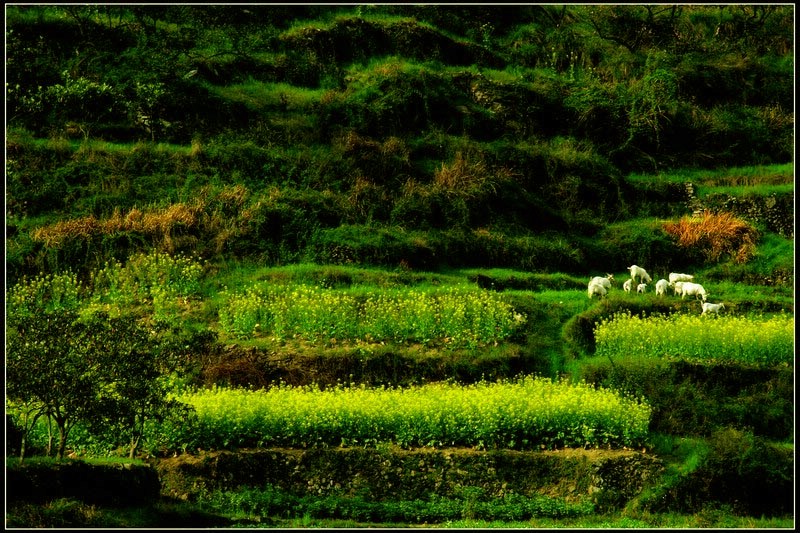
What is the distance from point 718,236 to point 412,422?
1637 centimetres

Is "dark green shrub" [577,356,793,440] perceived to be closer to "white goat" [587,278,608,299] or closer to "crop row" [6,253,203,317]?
"white goat" [587,278,608,299]

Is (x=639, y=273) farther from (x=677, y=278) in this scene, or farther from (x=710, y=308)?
(x=710, y=308)

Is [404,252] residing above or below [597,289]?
above

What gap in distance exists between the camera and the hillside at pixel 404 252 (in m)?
17.5

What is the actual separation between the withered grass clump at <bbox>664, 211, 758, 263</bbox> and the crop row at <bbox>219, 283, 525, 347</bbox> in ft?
30.6

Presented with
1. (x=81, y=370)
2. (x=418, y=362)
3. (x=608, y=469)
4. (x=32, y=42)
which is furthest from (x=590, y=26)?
(x=81, y=370)

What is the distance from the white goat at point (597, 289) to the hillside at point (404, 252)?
1.41 ft

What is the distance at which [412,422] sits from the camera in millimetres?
18500

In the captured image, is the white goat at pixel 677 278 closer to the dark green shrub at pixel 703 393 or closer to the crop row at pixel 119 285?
the dark green shrub at pixel 703 393

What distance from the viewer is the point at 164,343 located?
56.7 ft

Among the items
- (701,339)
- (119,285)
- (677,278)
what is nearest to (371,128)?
(119,285)

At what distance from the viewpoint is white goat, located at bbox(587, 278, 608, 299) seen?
25172mm

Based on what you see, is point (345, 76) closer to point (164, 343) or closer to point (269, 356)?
point (269, 356)

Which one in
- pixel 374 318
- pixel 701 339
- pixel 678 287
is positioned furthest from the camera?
pixel 678 287
